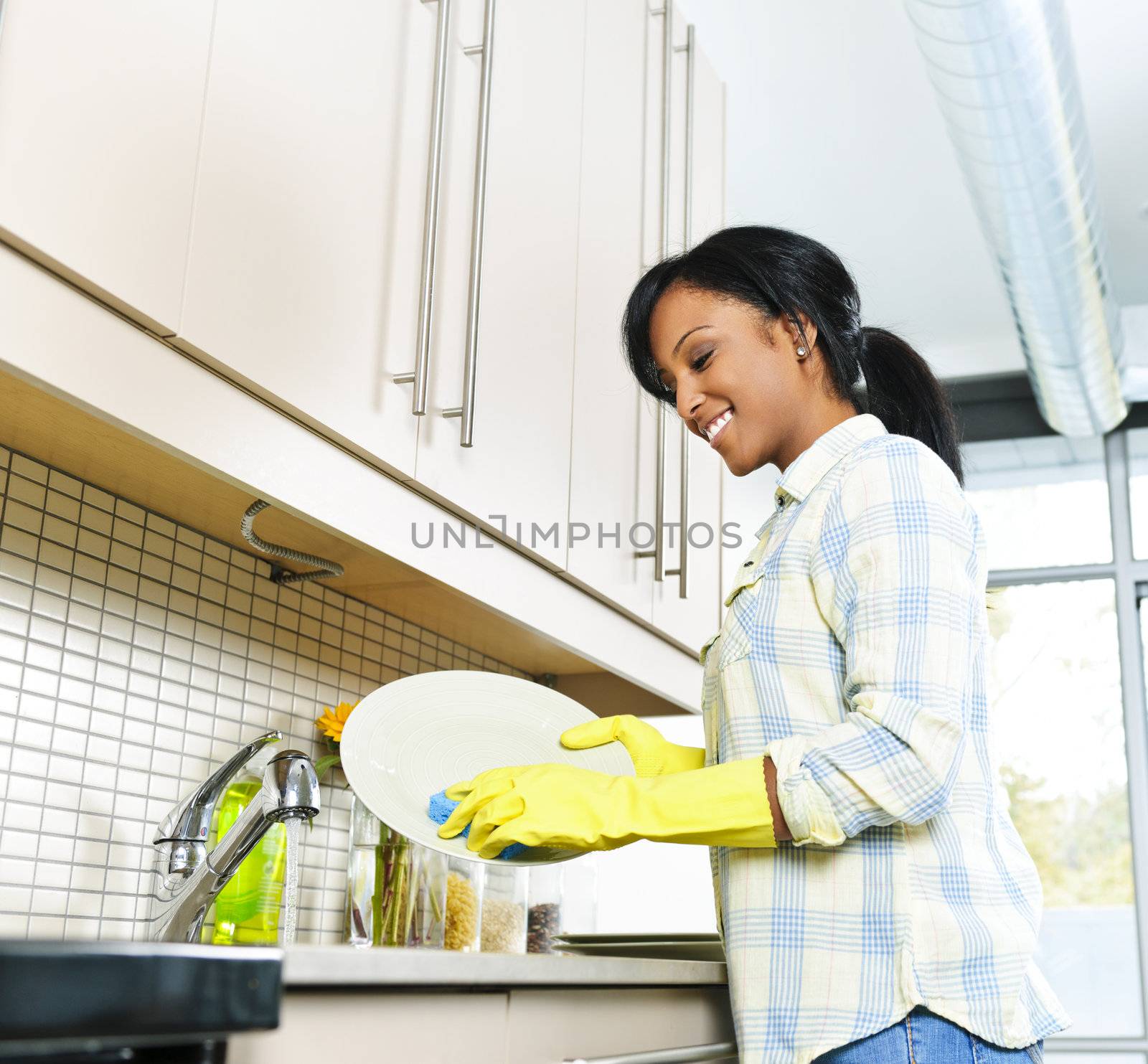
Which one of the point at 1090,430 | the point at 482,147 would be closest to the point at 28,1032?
the point at 482,147

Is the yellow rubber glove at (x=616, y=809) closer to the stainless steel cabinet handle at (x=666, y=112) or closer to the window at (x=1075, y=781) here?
the stainless steel cabinet handle at (x=666, y=112)

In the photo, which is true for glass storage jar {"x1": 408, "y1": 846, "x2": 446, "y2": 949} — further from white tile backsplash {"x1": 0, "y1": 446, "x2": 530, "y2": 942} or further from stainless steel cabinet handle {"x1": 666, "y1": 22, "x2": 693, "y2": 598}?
stainless steel cabinet handle {"x1": 666, "y1": 22, "x2": 693, "y2": 598}

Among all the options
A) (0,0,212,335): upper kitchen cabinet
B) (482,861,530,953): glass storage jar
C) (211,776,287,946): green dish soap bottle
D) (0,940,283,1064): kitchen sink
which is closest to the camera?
(0,940,283,1064): kitchen sink

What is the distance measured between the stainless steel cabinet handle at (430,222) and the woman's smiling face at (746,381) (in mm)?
255

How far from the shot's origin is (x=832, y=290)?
126 centimetres

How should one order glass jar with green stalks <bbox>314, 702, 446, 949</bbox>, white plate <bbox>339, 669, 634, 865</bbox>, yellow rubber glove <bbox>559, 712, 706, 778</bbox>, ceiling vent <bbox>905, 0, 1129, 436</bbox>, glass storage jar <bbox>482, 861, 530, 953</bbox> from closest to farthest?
1. white plate <bbox>339, 669, 634, 865</bbox>
2. yellow rubber glove <bbox>559, 712, 706, 778</bbox>
3. glass jar with green stalks <bbox>314, 702, 446, 949</bbox>
4. glass storage jar <bbox>482, 861, 530, 953</bbox>
5. ceiling vent <bbox>905, 0, 1129, 436</bbox>

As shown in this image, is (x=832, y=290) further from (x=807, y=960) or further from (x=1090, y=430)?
(x=1090, y=430)

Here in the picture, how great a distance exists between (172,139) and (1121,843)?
3679 millimetres

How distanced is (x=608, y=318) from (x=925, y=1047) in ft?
3.51

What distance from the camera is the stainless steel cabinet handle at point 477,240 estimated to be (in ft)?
4.18

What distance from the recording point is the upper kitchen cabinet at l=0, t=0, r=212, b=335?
2.72 ft

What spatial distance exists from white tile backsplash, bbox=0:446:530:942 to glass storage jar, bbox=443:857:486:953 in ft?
0.47

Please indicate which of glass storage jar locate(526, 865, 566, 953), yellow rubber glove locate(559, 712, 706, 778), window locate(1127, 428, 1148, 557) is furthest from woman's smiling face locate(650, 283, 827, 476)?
window locate(1127, 428, 1148, 557)

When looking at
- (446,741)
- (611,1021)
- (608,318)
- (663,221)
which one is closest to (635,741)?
(446,741)
